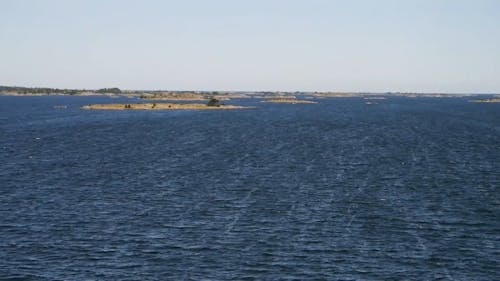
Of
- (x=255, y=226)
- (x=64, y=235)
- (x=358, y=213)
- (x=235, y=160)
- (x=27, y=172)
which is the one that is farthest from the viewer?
(x=235, y=160)

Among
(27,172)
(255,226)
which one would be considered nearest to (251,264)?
(255,226)

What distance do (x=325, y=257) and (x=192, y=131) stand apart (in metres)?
111

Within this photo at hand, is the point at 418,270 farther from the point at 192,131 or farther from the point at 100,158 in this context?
the point at 192,131

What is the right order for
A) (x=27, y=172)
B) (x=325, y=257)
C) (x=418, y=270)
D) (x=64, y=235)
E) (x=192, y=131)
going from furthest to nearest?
1. (x=192, y=131)
2. (x=27, y=172)
3. (x=64, y=235)
4. (x=325, y=257)
5. (x=418, y=270)

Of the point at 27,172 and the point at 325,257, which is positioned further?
the point at 27,172

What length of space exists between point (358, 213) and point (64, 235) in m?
28.6

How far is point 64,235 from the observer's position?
4725 centimetres

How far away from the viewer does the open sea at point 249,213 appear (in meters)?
40.2

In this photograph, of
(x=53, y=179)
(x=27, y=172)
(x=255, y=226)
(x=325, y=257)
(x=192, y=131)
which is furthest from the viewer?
(x=192, y=131)

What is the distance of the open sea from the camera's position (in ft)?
132

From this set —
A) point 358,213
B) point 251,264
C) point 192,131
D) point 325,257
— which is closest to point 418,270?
point 325,257

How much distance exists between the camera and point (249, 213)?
181 feet

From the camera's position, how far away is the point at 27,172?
78875 millimetres

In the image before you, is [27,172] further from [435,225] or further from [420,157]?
[420,157]
